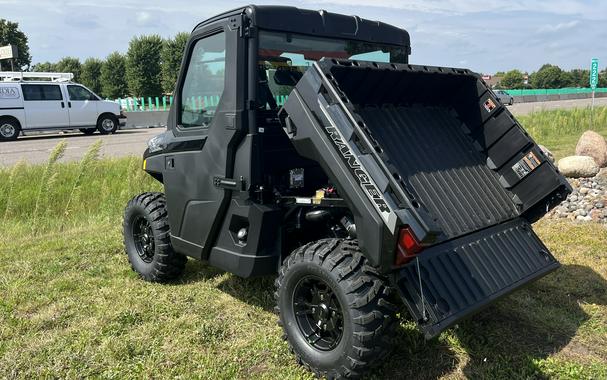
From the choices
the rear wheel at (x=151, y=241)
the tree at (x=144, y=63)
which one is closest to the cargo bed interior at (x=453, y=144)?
the rear wheel at (x=151, y=241)

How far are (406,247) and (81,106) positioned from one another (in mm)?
18875

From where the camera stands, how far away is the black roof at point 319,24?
136 inches

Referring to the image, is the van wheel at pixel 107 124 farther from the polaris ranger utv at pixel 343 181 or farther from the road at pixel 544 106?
the road at pixel 544 106

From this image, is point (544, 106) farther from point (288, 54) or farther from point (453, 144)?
point (288, 54)

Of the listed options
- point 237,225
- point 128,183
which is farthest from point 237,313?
point 128,183

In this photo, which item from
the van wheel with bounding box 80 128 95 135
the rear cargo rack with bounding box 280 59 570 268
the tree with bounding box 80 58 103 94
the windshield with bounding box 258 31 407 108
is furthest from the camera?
the tree with bounding box 80 58 103 94

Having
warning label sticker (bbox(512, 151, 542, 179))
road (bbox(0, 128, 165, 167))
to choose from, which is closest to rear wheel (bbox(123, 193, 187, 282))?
warning label sticker (bbox(512, 151, 542, 179))

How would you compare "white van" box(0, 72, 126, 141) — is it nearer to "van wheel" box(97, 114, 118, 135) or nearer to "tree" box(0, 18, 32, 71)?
"van wheel" box(97, 114, 118, 135)

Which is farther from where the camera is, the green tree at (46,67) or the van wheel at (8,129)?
the green tree at (46,67)

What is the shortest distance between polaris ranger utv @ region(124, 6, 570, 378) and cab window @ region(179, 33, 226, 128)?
15mm

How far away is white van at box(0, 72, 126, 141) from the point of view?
17.5 metres

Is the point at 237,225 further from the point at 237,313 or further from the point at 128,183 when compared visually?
the point at 128,183

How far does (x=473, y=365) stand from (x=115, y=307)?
2.79 meters

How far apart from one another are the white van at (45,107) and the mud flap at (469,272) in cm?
1811
